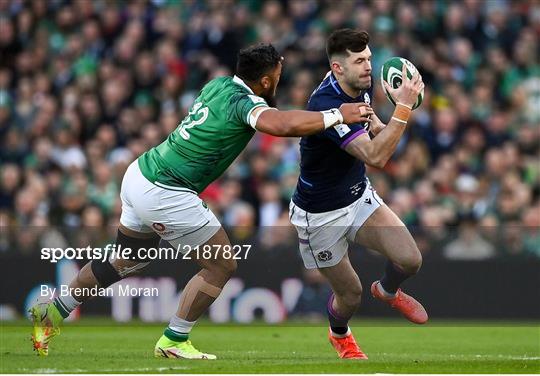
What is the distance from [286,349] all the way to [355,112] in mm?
3084

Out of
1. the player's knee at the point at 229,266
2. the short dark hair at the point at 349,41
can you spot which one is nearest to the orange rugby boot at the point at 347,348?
the player's knee at the point at 229,266

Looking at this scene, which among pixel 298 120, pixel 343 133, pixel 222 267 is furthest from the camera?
pixel 222 267

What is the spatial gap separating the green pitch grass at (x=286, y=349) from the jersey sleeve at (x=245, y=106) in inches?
73.7

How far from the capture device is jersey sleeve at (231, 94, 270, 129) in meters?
10.8

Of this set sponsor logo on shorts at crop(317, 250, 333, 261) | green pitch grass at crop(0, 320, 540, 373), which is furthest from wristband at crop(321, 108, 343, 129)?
green pitch grass at crop(0, 320, 540, 373)

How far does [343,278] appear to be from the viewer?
11.7 metres

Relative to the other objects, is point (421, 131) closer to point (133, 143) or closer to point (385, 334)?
point (133, 143)

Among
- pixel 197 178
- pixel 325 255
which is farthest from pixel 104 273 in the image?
pixel 325 255

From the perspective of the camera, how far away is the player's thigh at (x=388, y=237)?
1151cm

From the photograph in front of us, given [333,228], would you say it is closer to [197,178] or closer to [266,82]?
[197,178]

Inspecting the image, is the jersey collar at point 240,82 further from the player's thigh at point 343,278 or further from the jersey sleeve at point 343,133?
the player's thigh at point 343,278

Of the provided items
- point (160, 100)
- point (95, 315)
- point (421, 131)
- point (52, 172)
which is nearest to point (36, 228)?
point (95, 315)

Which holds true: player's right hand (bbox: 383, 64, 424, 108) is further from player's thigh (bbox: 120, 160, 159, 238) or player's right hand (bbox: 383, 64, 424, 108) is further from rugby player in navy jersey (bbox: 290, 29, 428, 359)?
player's thigh (bbox: 120, 160, 159, 238)

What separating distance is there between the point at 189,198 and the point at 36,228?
491 centimetres
